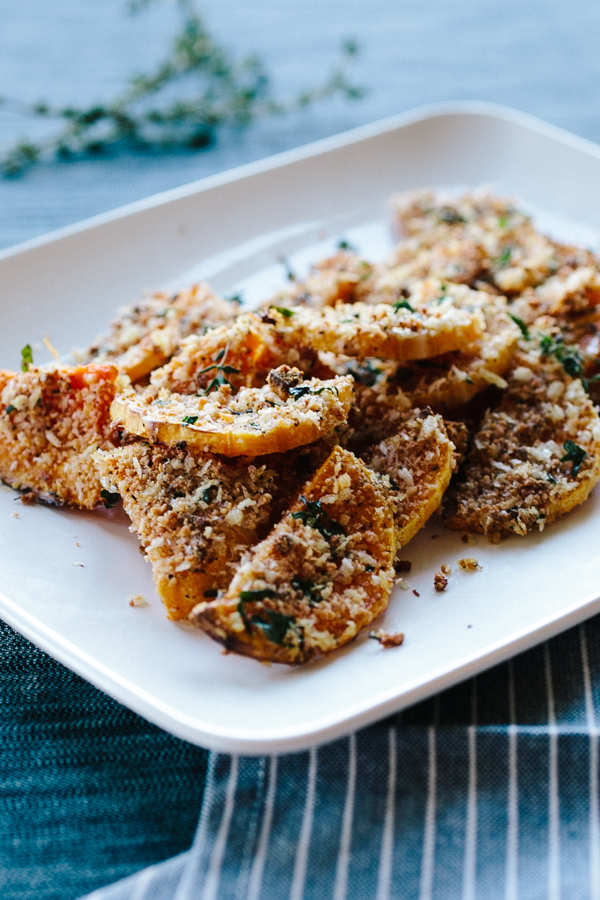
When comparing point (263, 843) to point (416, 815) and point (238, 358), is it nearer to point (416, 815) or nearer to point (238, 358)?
point (416, 815)

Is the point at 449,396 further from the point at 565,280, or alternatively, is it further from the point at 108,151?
the point at 108,151

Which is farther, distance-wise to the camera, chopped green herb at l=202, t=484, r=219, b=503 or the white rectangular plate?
chopped green herb at l=202, t=484, r=219, b=503

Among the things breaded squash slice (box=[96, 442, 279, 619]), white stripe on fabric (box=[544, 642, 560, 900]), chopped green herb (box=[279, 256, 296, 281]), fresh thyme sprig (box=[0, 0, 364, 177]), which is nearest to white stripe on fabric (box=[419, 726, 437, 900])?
white stripe on fabric (box=[544, 642, 560, 900])

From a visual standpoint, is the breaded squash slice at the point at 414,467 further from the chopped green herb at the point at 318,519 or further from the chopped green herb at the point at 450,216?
the chopped green herb at the point at 450,216

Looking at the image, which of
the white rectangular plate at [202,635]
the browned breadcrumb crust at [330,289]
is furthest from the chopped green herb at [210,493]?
the browned breadcrumb crust at [330,289]

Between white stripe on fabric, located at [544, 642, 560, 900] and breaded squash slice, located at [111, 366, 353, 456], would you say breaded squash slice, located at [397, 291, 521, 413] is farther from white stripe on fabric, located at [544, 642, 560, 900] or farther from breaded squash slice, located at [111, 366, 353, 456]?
white stripe on fabric, located at [544, 642, 560, 900]

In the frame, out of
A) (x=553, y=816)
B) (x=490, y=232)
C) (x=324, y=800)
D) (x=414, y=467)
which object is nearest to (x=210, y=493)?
(x=414, y=467)

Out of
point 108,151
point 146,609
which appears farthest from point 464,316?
point 108,151

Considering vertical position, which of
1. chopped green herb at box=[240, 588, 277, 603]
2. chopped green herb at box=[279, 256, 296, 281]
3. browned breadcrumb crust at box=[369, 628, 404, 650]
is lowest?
browned breadcrumb crust at box=[369, 628, 404, 650]
